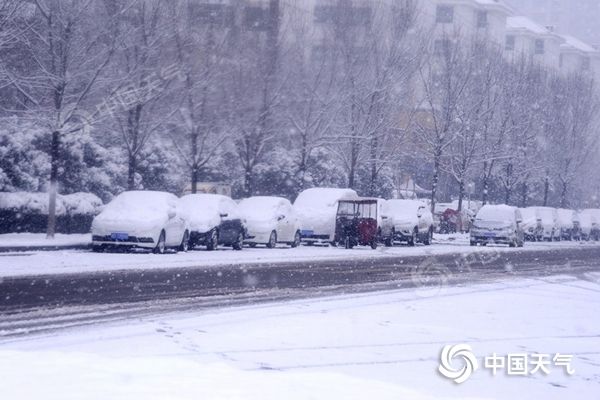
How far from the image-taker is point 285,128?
138ft

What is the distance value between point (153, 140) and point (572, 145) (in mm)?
39846

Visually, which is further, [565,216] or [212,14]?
[565,216]

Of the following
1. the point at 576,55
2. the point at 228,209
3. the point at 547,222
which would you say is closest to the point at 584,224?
the point at 547,222

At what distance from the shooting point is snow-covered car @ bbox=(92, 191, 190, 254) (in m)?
24.0

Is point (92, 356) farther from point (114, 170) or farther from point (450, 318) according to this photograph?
point (114, 170)

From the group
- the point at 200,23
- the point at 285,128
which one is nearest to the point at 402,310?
the point at 200,23

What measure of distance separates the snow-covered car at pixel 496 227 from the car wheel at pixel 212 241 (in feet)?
55.1

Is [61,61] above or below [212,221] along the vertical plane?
above

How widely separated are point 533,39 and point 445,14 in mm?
23790

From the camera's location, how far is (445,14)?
264 ft

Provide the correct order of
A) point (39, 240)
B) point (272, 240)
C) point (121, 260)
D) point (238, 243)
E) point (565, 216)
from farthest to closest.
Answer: point (565, 216)
point (272, 240)
point (238, 243)
point (39, 240)
point (121, 260)

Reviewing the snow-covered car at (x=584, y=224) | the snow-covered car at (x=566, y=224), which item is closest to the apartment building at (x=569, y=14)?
the snow-covered car at (x=584, y=224)

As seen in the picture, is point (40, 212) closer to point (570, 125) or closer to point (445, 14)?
point (570, 125)

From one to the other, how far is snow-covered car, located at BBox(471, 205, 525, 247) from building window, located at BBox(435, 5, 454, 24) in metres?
39.5
